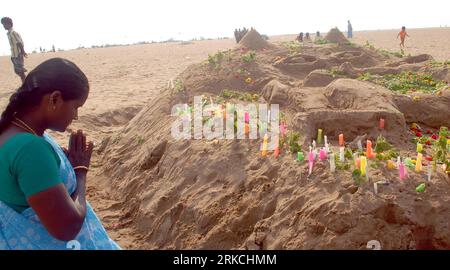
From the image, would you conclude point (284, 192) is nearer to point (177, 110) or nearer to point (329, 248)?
point (329, 248)

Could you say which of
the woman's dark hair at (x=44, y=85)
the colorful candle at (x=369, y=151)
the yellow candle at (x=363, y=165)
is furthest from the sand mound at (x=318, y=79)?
the woman's dark hair at (x=44, y=85)

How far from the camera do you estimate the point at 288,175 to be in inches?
170

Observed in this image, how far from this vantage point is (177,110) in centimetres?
712

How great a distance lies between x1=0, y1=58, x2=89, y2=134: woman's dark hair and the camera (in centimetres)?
220

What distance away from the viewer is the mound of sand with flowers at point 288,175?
365 centimetres

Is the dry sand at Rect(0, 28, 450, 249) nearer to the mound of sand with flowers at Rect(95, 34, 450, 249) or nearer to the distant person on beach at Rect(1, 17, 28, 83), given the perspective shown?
the mound of sand with flowers at Rect(95, 34, 450, 249)

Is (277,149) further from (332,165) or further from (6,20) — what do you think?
(6,20)

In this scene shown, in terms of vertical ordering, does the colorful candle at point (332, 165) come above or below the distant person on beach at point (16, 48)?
below

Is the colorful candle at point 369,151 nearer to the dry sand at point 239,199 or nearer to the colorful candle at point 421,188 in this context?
the dry sand at point 239,199

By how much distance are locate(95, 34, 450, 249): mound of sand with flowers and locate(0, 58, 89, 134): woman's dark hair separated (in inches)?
90.3

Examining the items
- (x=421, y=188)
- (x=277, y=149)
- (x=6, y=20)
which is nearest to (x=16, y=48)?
(x=6, y=20)

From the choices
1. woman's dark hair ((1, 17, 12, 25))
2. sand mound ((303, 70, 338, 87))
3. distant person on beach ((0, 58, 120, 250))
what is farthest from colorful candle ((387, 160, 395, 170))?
woman's dark hair ((1, 17, 12, 25))

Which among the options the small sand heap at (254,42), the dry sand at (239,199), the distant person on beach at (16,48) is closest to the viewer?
the dry sand at (239,199)
